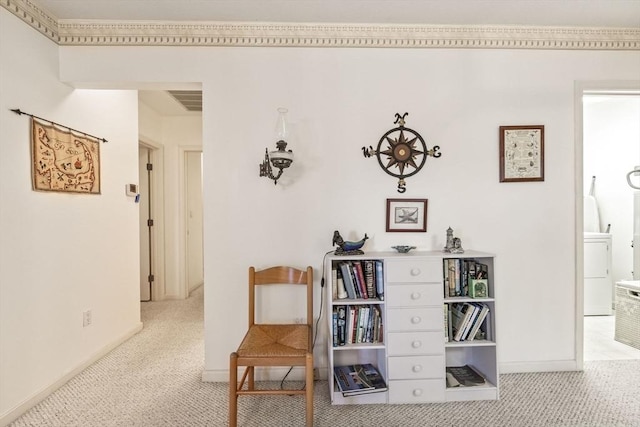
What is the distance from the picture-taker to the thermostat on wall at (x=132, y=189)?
3.03 m

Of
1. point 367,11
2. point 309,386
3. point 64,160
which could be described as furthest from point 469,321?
point 64,160

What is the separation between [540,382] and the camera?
221 centimetres

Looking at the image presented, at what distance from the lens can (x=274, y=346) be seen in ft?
5.99

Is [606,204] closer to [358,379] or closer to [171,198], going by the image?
[358,379]

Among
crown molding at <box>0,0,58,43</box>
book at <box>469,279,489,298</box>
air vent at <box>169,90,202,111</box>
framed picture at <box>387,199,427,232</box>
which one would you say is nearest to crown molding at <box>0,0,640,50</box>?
crown molding at <box>0,0,58,43</box>

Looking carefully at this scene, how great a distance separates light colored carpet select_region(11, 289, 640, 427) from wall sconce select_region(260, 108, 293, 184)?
1.49 meters

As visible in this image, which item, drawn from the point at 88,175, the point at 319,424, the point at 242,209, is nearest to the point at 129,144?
the point at 88,175

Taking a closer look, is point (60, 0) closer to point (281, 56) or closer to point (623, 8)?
point (281, 56)

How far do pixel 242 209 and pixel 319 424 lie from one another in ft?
4.71

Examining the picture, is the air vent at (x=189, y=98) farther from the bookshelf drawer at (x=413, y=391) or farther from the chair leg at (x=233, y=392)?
the bookshelf drawer at (x=413, y=391)

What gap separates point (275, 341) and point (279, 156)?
3.79 feet

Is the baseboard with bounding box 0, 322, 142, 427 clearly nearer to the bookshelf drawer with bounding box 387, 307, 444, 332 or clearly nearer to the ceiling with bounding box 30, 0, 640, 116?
the bookshelf drawer with bounding box 387, 307, 444, 332

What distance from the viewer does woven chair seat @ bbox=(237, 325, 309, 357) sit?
5.64ft

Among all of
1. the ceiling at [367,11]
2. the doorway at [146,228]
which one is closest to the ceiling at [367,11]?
the ceiling at [367,11]
